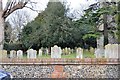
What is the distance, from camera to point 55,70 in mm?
5934

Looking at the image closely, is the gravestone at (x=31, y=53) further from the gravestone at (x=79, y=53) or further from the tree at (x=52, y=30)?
the gravestone at (x=79, y=53)

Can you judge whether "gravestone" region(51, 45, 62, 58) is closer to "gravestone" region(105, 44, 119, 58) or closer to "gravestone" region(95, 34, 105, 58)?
"gravestone" region(95, 34, 105, 58)

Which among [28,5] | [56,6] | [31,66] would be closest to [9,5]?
[28,5]

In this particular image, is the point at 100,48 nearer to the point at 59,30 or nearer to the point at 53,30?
the point at 59,30

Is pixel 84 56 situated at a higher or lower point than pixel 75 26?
lower

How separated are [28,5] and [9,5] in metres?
0.40

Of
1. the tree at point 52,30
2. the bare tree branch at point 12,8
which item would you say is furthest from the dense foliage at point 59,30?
the bare tree branch at point 12,8

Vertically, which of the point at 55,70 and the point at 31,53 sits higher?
the point at 31,53

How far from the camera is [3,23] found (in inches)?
245

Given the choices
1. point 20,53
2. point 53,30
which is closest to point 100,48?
point 53,30

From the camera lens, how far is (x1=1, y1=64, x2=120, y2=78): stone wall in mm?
5941

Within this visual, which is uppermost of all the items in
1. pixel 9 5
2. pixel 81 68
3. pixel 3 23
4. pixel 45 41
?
pixel 9 5

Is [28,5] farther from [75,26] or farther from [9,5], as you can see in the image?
[75,26]

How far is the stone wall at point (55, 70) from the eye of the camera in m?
5.94
